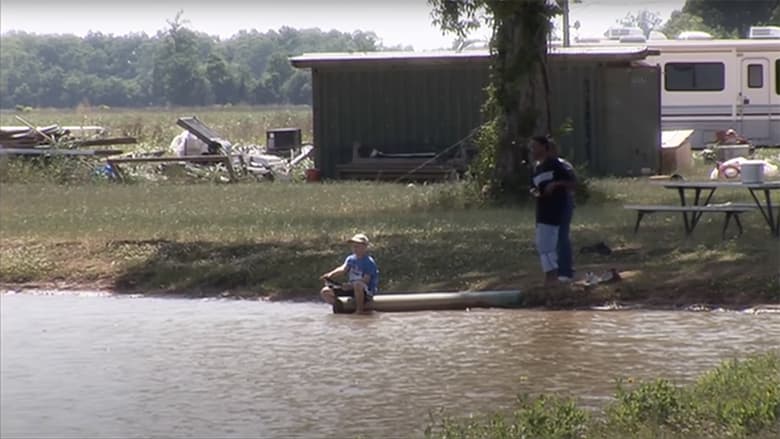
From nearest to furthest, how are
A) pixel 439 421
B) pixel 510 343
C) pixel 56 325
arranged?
pixel 439 421 < pixel 510 343 < pixel 56 325

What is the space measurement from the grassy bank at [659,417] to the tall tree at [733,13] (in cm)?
3267

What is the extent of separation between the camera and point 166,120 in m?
55.8

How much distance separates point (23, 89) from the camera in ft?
93.1

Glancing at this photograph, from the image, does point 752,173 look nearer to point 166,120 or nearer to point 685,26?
point 685,26

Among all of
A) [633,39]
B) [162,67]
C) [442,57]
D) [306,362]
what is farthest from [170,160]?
[306,362]

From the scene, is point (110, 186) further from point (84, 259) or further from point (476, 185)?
point (84, 259)

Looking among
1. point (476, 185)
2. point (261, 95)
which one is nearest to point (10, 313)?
point (476, 185)

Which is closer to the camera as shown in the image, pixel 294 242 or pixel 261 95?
pixel 294 242

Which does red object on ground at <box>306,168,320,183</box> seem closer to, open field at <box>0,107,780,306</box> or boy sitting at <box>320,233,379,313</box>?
open field at <box>0,107,780,306</box>

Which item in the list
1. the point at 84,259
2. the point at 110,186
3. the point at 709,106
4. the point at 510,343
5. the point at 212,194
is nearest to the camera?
the point at 510,343

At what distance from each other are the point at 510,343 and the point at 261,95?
131ft

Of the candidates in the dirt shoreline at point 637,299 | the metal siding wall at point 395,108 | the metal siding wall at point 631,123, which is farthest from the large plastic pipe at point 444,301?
the metal siding wall at point 395,108

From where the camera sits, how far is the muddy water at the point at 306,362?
10.6m

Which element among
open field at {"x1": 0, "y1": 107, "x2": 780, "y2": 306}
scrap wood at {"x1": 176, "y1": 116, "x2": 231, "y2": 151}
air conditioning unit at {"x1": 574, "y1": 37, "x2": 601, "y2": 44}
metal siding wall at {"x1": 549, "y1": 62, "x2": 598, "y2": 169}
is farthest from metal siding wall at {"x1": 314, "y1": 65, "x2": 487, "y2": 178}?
open field at {"x1": 0, "y1": 107, "x2": 780, "y2": 306}
